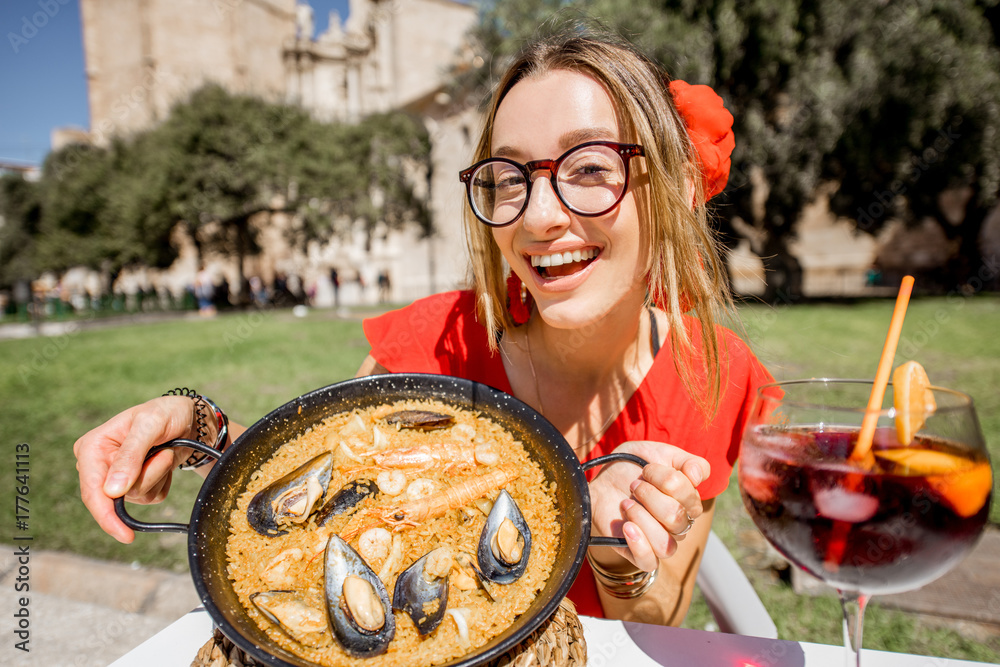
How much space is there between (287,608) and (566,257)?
112 centimetres

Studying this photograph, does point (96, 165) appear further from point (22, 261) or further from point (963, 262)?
point (963, 262)

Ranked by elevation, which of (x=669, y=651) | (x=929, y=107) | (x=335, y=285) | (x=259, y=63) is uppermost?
(x=259, y=63)

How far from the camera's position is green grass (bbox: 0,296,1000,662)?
3137 millimetres

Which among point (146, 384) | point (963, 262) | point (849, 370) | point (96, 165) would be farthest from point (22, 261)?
point (963, 262)

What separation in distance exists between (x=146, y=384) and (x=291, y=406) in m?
9.92

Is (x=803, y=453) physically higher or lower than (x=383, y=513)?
higher

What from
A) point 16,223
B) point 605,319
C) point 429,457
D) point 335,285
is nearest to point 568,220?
point 605,319

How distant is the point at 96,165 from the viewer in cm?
2900

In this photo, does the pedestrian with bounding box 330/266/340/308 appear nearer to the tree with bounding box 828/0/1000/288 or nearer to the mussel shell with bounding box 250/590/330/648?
the tree with bounding box 828/0/1000/288

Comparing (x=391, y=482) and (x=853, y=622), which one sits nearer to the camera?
(x=853, y=622)

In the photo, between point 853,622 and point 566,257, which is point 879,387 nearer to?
point 853,622

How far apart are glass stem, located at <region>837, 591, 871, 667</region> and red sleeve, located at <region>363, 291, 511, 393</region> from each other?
1.40 m

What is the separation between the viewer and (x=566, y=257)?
162 cm

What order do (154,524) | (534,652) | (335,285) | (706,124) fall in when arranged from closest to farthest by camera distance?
(534,652)
(154,524)
(706,124)
(335,285)
